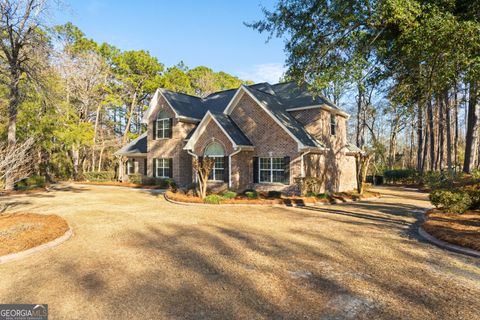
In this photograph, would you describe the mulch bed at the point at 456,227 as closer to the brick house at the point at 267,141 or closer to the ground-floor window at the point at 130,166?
the brick house at the point at 267,141

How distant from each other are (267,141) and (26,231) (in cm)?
1361

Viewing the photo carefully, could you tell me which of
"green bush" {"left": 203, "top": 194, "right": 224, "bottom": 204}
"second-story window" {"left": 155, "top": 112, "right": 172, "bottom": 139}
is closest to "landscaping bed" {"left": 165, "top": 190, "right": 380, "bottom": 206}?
"green bush" {"left": 203, "top": 194, "right": 224, "bottom": 204}

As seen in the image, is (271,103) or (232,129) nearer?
(232,129)

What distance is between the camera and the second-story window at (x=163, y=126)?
24.3m

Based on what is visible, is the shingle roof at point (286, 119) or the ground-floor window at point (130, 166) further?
the ground-floor window at point (130, 166)

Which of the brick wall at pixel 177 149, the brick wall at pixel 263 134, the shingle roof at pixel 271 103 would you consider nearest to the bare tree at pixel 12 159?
the shingle roof at pixel 271 103

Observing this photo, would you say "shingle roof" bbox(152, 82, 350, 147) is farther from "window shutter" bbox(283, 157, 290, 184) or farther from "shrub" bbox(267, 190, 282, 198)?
"shrub" bbox(267, 190, 282, 198)

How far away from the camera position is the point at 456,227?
8758 millimetres

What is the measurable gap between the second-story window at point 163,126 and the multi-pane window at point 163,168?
7.11 feet

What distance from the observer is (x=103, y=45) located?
3691 cm

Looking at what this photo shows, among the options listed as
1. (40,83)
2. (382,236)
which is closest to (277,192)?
(382,236)

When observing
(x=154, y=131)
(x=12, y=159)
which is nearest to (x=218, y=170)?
(x=154, y=131)

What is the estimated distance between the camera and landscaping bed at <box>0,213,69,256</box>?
694 centimetres

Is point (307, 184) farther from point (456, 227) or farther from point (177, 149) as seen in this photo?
point (177, 149)
